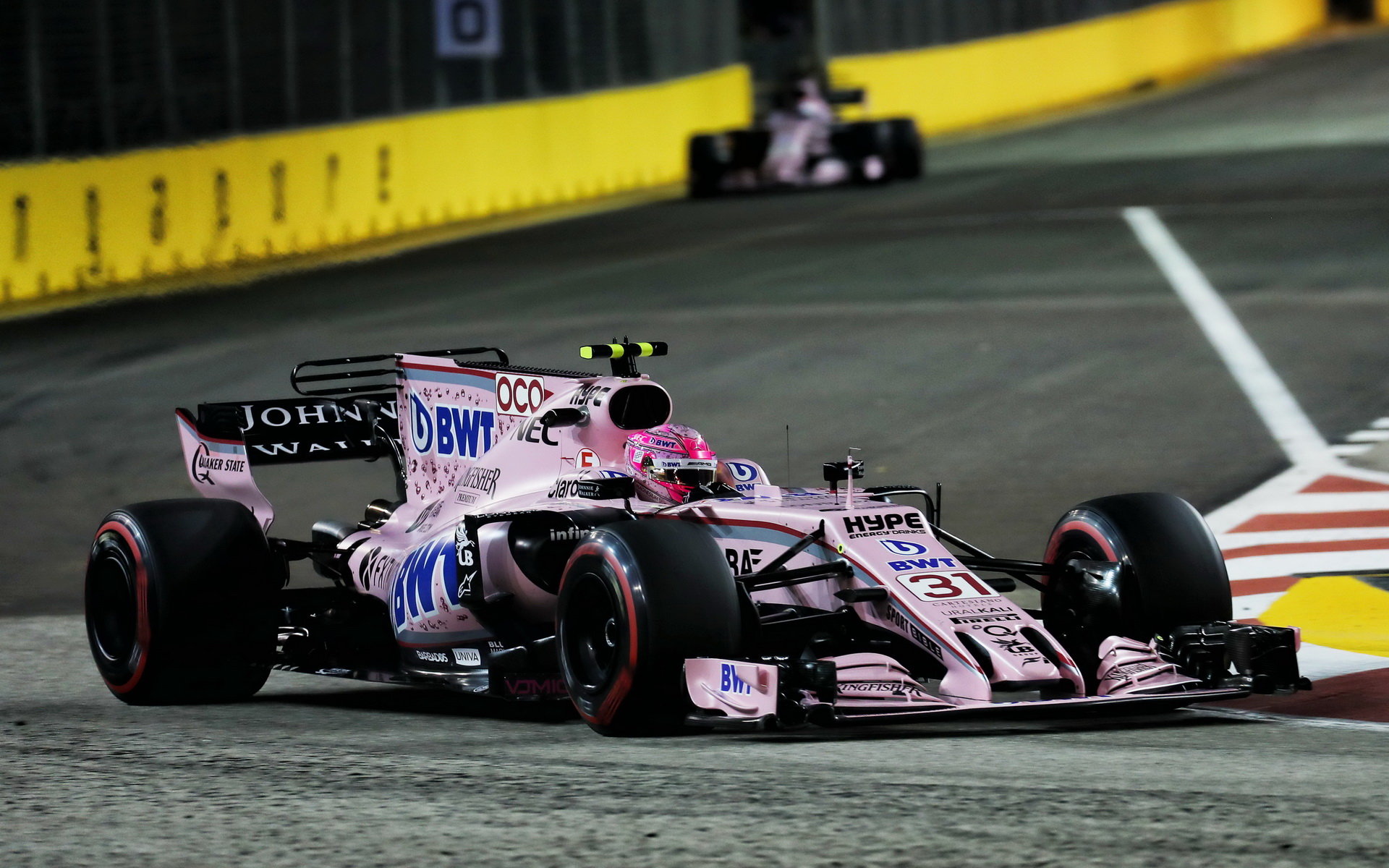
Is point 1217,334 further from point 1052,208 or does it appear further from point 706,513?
point 706,513

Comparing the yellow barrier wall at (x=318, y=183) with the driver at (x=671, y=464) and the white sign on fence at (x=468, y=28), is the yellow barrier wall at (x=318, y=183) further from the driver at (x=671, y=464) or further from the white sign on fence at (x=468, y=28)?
the driver at (x=671, y=464)

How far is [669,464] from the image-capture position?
30.3 feet

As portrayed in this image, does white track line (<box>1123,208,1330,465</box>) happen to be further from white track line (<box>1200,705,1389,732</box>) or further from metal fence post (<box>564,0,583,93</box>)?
metal fence post (<box>564,0,583,93</box>)

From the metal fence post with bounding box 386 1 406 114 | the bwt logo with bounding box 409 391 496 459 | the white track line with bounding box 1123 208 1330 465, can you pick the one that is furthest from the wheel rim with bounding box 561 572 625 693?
the metal fence post with bounding box 386 1 406 114

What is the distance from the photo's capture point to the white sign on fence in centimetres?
3281

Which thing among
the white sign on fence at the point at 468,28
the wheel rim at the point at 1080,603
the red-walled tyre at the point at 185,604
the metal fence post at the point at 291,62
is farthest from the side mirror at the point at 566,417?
the white sign on fence at the point at 468,28

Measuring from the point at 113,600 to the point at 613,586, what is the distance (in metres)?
3.08

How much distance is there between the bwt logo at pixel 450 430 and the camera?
10.1 metres

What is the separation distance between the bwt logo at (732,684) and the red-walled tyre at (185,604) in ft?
9.45

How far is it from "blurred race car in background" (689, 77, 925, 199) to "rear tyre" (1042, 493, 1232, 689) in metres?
25.8

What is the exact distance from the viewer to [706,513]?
890cm

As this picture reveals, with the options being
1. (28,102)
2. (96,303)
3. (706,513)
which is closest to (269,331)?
(96,303)

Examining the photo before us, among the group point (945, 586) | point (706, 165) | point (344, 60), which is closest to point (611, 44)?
point (706, 165)

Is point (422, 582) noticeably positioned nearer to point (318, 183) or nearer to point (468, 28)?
point (318, 183)
